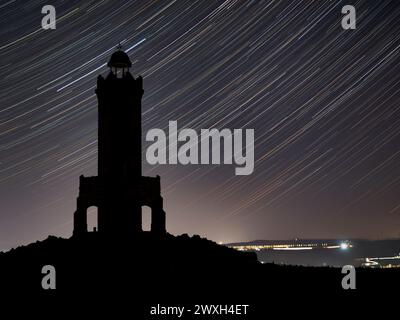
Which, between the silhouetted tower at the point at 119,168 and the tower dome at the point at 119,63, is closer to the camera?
the silhouetted tower at the point at 119,168

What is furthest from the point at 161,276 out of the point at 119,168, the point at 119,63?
the point at 119,63

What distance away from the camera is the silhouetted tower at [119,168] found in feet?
103

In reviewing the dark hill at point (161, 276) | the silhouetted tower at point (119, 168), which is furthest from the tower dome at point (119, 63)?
the dark hill at point (161, 276)

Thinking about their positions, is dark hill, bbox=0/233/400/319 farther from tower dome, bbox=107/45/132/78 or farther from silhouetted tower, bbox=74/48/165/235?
tower dome, bbox=107/45/132/78

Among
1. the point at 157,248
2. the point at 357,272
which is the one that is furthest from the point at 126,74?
the point at 357,272

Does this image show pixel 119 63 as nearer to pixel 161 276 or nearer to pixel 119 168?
pixel 119 168

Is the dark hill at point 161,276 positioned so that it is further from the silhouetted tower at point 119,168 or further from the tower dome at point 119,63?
the tower dome at point 119,63

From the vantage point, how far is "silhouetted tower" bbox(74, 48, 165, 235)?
1236 inches

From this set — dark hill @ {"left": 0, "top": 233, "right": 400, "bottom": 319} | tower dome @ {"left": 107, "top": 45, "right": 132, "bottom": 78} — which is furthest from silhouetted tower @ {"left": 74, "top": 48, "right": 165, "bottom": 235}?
dark hill @ {"left": 0, "top": 233, "right": 400, "bottom": 319}

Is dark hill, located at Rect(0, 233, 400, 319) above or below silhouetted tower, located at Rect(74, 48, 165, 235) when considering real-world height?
below
